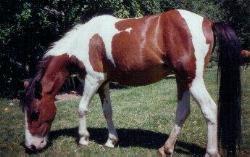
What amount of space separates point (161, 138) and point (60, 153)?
2.12 meters

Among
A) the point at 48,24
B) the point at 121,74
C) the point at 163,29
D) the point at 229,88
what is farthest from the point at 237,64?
the point at 48,24

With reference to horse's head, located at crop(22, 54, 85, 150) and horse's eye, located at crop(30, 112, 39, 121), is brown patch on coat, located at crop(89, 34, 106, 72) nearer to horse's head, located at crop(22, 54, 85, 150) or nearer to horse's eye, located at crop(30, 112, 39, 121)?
horse's head, located at crop(22, 54, 85, 150)

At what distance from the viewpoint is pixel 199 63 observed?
237 inches

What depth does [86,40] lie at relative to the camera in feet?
23.8

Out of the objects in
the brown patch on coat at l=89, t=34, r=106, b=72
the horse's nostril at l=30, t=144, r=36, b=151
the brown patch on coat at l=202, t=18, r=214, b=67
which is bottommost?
the horse's nostril at l=30, t=144, r=36, b=151

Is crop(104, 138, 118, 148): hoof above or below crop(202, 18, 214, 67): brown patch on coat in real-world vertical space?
below

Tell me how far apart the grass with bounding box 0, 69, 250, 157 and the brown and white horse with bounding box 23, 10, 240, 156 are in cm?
37

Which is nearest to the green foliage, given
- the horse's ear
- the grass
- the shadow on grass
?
the grass

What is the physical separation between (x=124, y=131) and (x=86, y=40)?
2.45 m

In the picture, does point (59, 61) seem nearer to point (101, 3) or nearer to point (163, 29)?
point (163, 29)

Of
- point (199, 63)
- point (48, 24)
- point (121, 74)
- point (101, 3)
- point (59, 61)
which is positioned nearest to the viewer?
point (199, 63)

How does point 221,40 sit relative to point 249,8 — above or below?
above

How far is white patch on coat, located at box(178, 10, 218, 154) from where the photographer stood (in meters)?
5.96

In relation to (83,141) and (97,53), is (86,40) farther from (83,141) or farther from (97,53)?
(83,141)
